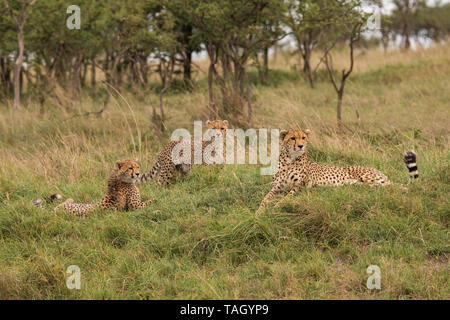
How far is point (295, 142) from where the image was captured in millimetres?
4922

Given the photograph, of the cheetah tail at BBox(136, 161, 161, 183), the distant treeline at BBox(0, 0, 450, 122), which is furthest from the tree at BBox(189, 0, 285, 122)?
the cheetah tail at BBox(136, 161, 161, 183)

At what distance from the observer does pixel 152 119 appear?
321 inches

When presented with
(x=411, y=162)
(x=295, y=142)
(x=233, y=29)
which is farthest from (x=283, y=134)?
(x=233, y=29)

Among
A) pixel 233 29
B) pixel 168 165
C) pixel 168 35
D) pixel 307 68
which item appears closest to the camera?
pixel 168 165

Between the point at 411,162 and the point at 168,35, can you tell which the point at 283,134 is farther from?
the point at 168,35

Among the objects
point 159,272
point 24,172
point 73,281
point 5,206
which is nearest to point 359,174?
point 159,272

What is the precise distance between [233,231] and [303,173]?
40.3 inches

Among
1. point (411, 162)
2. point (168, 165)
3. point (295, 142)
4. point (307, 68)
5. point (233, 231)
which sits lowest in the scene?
point (233, 231)

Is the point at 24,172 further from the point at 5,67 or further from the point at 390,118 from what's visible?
the point at 5,67

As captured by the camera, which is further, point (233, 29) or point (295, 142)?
point (233, 29)

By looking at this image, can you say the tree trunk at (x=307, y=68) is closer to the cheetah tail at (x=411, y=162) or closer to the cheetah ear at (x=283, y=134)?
the cheetah ear at (x=283, y=134)

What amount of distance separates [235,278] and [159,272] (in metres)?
0.53

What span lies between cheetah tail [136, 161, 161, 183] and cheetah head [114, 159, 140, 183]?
36.1 inches

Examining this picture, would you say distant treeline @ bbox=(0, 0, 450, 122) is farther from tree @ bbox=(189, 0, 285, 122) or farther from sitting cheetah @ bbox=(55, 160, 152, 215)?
sitting cheetah @ bbox=(55, 160, 152, 215)
